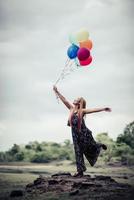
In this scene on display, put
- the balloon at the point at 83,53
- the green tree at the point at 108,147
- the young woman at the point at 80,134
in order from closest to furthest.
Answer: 1. the balloon at the point at 83,53
2. the young woman at the point at 80,134
3. the green tree at the point at 108,147

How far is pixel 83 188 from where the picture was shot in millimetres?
6836

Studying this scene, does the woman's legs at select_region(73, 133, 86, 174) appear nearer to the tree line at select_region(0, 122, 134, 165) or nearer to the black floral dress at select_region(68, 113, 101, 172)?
the black floral dress at select_region(68, 113, 101, 172)

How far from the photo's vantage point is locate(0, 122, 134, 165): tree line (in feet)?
46.1

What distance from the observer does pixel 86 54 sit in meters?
7.36

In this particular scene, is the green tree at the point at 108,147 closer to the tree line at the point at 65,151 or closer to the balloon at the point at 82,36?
the tree line at the point at 65,151

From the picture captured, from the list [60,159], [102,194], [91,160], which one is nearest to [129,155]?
[60,159]

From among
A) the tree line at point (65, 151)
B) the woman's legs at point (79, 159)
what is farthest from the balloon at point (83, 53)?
the tree line at point (65, 151)

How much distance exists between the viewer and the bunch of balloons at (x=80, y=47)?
7363 millimetres

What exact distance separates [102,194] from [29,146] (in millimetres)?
11168

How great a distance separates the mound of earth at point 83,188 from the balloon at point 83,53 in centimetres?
204

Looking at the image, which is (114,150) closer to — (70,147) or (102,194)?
(70,147)

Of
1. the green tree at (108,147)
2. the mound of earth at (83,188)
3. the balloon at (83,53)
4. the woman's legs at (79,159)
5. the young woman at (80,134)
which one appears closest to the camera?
the mound of earth at (83,188)

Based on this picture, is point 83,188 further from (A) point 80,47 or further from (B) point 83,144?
(A) point 80,47

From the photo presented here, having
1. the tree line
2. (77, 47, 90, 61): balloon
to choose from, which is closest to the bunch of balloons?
(77, 47, 90, 61): balloon
